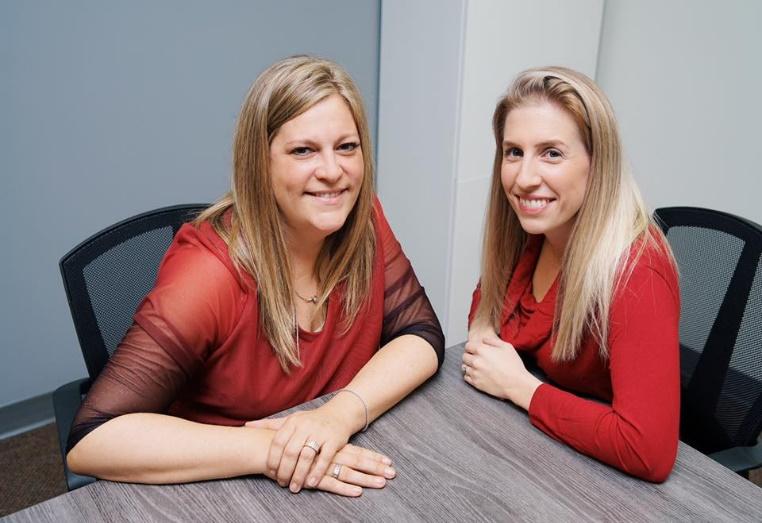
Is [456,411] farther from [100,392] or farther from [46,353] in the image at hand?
[46,353]

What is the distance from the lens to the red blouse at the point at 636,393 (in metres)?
1.07

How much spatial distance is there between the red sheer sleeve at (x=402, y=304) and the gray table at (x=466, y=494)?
0.97 ft

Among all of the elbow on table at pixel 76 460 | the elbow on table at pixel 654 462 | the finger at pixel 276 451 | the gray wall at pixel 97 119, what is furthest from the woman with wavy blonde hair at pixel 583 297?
the gray wall at pixel 97 119

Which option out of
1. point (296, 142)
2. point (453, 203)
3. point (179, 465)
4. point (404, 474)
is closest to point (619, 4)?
point (453, 203)

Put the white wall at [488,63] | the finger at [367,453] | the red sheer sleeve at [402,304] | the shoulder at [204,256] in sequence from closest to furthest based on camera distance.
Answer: the finger at [367,453], the shoulder at [204,256], the red sheer sleeve at [402,304], the white wall at [488,63]

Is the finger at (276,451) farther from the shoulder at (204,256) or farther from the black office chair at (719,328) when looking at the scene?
the black office chair at (719,328)

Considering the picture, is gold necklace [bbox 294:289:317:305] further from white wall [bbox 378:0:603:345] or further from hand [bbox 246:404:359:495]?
white wall [bbox 378:0:603:345]

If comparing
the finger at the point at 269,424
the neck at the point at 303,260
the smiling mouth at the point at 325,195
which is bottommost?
the finger at the point at 269,424

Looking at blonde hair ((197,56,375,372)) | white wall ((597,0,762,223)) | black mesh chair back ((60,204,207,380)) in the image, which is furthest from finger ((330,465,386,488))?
white wall ((597,0,762,223))

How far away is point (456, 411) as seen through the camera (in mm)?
1240

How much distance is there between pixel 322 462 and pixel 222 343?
31 cm

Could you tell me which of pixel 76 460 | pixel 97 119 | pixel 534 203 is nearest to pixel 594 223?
pixel 534 203

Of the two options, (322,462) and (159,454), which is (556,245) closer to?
(322,462)

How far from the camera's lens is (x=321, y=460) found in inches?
41.5
